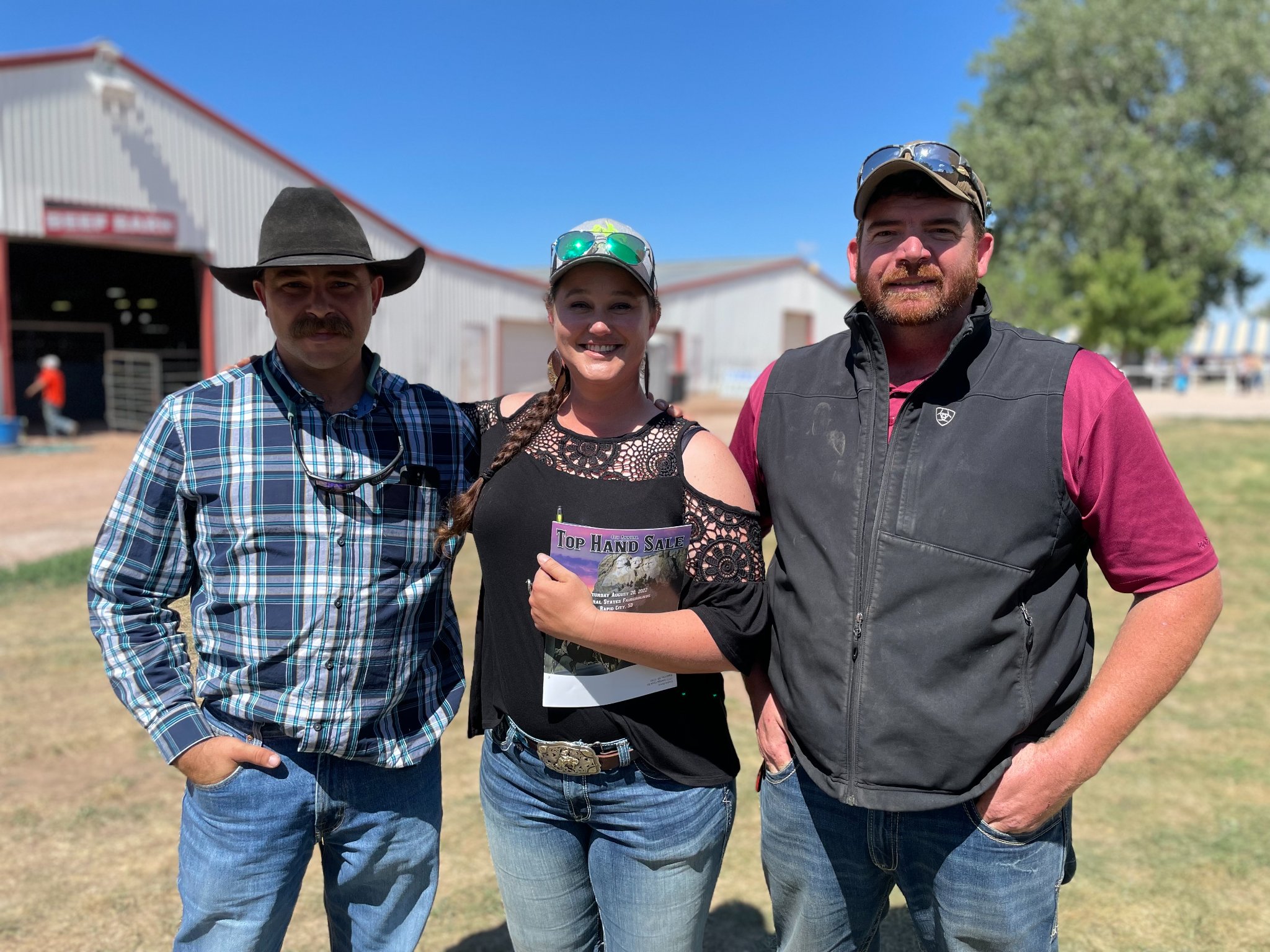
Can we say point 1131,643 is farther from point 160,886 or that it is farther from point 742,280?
point 742,280

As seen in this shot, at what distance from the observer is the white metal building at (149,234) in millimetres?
15195

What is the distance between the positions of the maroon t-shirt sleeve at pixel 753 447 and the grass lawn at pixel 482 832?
173 centimetres

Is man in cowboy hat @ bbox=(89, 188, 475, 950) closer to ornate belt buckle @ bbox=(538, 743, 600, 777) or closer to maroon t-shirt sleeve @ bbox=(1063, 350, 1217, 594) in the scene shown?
ornate belt buckle @ bbox=(538, 743, 600, 777)

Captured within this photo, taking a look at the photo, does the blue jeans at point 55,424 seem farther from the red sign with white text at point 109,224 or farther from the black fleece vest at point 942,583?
the black fleece vest at point 942,583

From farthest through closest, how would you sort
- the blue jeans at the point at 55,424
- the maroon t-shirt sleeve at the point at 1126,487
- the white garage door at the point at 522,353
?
the white garage door at the point at 522,353
the blue jeans at the point at 55,424
the maroon t-shirt sleeve at the point at 1126,487

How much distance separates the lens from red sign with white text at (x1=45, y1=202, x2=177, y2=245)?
15.4 m

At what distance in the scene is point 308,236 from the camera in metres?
1.95

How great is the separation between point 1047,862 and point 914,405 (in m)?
0.97

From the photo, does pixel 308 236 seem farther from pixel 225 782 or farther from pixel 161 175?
pixel 161 175

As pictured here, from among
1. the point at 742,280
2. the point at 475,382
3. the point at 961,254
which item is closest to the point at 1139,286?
the point at 742,280

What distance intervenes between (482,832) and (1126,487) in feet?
10.0

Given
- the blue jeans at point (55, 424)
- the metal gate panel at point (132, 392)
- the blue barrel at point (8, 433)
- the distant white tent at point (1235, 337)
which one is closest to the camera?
the blue barrel at point (8, 433)

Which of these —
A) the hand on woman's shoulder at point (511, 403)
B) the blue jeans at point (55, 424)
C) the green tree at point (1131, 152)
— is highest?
the green tree at point (1131, 152)

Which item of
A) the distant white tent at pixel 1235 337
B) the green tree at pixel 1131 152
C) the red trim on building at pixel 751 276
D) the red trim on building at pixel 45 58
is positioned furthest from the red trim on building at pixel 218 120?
the distant white tent at pixel 1235 337
